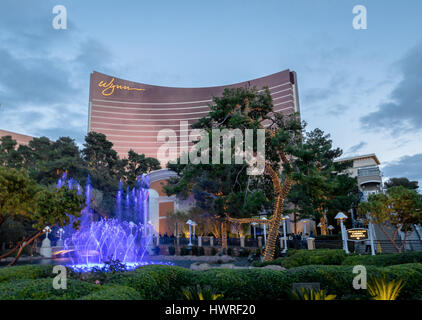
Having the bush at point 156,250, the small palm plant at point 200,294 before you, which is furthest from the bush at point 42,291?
the bush at point 156,250

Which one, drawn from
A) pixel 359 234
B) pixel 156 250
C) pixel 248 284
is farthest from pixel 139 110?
pixel 248 284

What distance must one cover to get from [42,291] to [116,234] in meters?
17.9

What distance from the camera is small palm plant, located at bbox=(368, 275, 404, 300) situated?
665 cm

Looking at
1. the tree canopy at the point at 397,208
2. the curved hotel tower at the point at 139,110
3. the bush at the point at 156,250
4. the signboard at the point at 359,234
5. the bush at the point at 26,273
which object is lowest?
the bush at the point at 156,250

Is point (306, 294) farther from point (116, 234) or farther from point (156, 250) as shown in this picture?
point (156, 250)

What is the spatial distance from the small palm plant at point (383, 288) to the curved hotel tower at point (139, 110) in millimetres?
85307

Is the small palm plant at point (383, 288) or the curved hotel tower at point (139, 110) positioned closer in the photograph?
the small palm plant at point (383, 288)

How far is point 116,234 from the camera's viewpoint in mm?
22109

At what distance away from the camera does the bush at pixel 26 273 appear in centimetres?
712

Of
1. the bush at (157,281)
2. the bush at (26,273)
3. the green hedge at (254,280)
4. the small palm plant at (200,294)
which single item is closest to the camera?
the small palm plant at (200,294)

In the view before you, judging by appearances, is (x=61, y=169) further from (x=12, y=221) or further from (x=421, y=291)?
(x=421, y=291)

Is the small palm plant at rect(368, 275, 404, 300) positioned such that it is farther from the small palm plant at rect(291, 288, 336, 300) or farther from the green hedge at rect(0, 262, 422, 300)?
the small palm plant at rect(291, 288, 336, 300)

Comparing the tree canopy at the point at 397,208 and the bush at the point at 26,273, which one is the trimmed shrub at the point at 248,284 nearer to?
the bush at the point at 26,273
